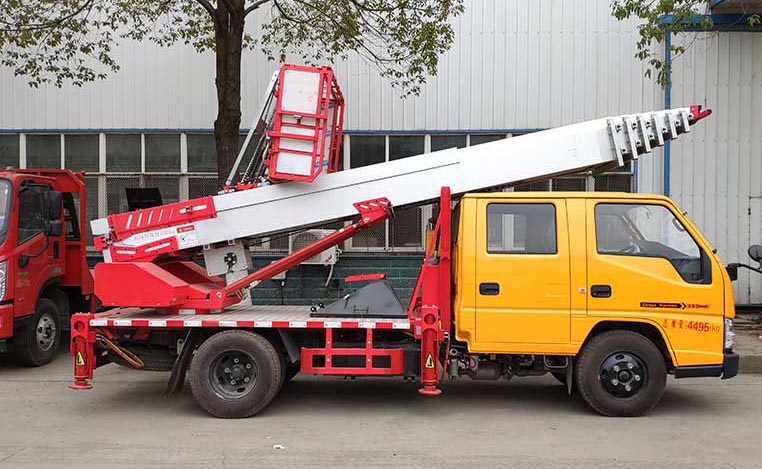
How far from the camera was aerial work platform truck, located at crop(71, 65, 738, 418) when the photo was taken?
6980 millimetres

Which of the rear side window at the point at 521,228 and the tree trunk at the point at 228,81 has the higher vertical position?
the tree trunk at the point at 228,81

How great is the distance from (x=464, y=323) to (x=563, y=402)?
5.55ft

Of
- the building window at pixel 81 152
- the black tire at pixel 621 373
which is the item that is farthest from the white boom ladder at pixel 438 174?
the building window at pixel 81 152

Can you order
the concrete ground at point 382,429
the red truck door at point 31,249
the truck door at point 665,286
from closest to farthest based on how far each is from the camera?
the concrete ground at point 382,429 < the truck door at point 665,286 < the red truck door at point 31,249

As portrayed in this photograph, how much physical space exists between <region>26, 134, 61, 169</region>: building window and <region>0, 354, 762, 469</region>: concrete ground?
19.6ft

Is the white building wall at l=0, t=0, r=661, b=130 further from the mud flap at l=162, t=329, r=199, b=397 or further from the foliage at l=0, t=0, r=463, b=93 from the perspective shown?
the mud flap at l=162, t=329, r=199, b=397

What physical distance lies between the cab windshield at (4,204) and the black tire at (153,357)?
276 cm

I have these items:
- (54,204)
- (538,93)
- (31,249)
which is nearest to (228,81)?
(54,204)

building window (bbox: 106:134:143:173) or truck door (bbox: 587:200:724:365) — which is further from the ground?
building window (bbox: 106:134:143:173)

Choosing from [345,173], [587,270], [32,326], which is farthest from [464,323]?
[32,326]

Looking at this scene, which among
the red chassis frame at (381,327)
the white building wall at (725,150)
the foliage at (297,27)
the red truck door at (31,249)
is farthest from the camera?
the white building wall at (725,150)

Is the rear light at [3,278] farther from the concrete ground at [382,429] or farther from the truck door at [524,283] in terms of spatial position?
the truck door at [524,283]

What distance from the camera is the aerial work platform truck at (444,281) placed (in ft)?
22.9

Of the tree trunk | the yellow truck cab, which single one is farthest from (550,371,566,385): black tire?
the tree trunk
